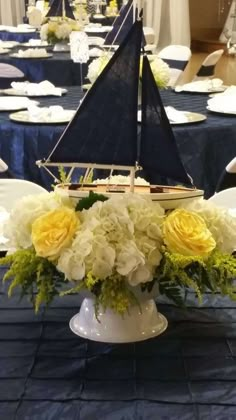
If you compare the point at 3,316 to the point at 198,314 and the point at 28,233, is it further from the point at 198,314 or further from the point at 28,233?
the point at 198,314

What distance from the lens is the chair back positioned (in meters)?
4.75

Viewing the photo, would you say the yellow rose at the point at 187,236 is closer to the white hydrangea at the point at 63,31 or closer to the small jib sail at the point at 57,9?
the white hydrangea at the point at 63,31

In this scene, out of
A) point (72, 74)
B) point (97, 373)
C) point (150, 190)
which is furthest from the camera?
point (72, 74)

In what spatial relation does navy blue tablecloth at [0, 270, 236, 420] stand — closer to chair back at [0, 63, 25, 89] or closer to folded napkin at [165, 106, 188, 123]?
folded napkin at [165, 106, 188, 123]

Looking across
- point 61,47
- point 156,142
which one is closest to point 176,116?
point 156,142

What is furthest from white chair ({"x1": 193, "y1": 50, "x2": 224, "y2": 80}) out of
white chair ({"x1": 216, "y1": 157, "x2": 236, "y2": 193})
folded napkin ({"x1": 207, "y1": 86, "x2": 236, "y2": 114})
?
white chair ({"x1": 216, "y1": 157, "x2": 236, "y2": 193})

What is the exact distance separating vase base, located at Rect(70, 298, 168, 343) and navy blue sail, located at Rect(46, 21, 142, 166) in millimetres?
263

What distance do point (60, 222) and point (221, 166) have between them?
207 cm

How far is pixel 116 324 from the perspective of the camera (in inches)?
47.1

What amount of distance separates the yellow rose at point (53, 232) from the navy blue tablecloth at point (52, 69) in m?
4.15

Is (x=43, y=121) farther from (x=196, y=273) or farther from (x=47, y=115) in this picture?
(x=196, y=273)

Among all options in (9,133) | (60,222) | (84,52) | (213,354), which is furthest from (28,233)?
(84,52)

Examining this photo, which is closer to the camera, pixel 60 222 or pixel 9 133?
pixel 60 222

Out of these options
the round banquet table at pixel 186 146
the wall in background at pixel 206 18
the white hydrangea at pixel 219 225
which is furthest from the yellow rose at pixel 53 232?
the wall in background at pixel 206 18
